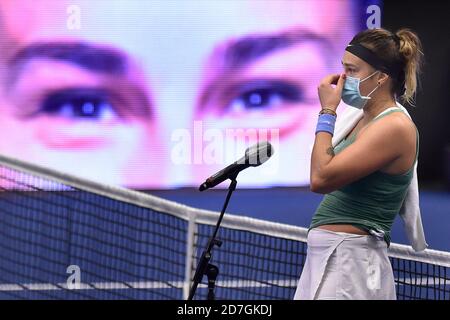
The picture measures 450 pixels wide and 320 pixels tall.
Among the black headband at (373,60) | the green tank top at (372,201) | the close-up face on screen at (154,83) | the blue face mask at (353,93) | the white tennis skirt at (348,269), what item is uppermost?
the close-up face on screen at (154,83)

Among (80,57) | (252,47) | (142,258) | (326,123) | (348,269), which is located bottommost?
(348,269)

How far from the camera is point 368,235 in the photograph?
8.73ft

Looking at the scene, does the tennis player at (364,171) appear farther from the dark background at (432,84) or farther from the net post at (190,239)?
the dark background at (432,84)

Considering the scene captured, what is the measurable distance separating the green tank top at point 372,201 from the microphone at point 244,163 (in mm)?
262

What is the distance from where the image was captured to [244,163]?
2.71 metres

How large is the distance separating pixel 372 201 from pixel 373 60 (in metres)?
0.44

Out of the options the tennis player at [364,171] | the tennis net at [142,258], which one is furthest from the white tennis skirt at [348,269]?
the tennis net at [142,258]

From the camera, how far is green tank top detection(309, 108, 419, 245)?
8.68ft

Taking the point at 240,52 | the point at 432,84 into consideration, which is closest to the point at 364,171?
the point at 240,52

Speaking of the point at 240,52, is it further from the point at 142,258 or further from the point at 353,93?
the point at 353,93

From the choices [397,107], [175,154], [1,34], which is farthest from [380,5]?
[397,107]

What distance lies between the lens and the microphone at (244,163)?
2.72 m

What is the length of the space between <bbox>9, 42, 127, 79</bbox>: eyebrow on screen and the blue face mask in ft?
20.8

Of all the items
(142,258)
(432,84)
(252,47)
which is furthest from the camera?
(432,84)
